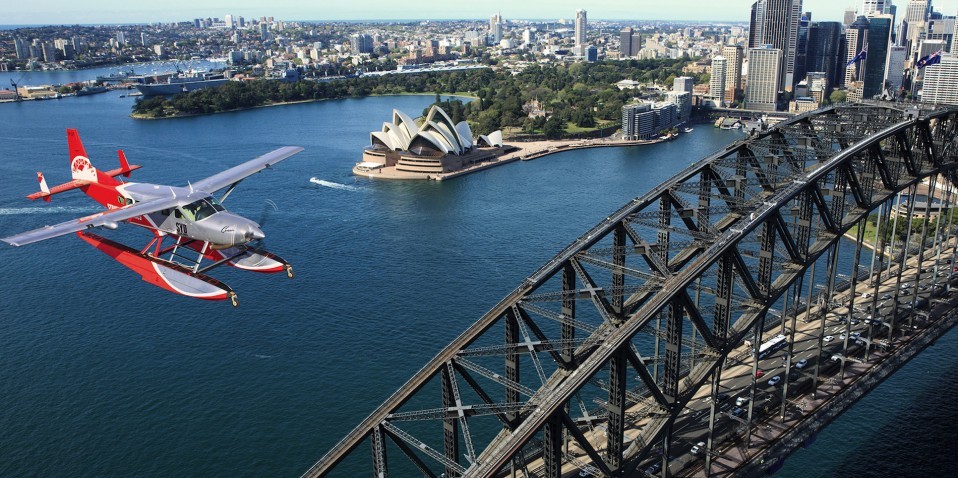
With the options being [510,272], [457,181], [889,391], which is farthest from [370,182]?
[889,391]

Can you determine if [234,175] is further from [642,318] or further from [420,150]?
[420,150]

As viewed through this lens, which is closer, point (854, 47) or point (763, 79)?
point (763, 79)

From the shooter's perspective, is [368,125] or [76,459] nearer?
[76,459]

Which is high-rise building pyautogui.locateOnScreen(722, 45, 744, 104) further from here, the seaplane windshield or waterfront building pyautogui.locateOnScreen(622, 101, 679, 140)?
the seaplane windshield

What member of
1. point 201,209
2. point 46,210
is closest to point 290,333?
point 201,209

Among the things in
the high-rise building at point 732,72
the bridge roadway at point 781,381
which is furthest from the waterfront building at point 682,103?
the bridge roadway at point 781,381

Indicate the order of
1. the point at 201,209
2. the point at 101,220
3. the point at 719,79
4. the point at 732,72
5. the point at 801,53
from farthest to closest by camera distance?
the point at 801,53 < the point at 732,72 < the point at 719,79 < the point at 201,209 < the point at 101,220

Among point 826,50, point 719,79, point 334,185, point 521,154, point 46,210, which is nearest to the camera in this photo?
point 46,210

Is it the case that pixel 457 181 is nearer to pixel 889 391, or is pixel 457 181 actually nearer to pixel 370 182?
pixel 370 182
